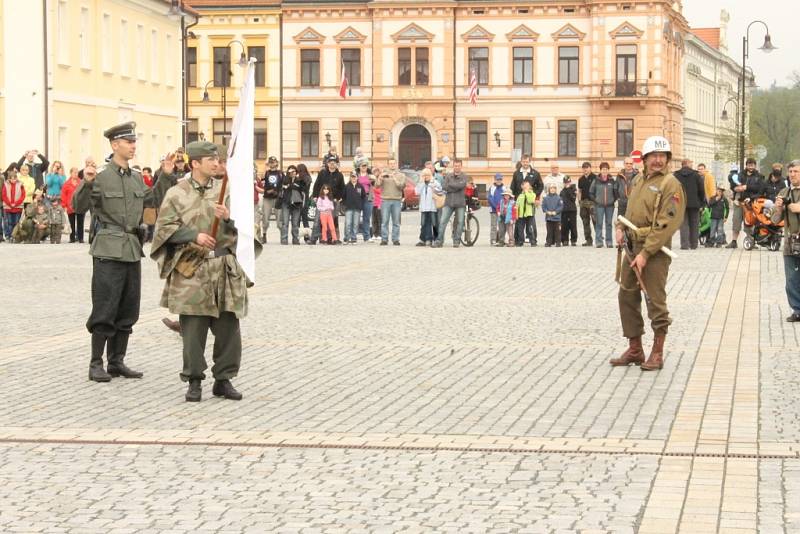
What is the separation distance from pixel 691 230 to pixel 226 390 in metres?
21.9

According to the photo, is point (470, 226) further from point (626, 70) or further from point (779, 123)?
point (779, 123)

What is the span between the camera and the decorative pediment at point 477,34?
80000 millimetres

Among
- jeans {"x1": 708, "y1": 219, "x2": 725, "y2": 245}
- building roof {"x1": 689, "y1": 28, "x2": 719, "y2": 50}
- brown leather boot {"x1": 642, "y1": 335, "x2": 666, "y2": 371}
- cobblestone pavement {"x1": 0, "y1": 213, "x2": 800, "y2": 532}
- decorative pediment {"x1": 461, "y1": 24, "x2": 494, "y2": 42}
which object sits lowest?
cobblestone pavement {"x1": 0, "y1": 213, "x2": 800, "y2": 532}

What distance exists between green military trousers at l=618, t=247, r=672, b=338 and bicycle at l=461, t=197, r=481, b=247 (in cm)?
2128

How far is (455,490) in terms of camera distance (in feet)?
25.6

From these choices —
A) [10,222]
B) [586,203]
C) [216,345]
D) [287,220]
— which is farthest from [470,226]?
[216,345]

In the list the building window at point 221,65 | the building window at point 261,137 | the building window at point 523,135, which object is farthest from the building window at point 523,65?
the building window at point 221,65

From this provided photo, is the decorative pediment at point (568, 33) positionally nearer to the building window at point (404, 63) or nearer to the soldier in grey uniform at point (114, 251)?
the building window at point (404, 63)

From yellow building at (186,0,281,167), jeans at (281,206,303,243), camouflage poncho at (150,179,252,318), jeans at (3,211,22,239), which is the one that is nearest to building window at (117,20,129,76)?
jeans at (3,211,22,239)

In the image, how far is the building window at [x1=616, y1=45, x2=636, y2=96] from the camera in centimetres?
7881

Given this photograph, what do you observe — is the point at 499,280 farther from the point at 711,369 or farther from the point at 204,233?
the point at 204,233

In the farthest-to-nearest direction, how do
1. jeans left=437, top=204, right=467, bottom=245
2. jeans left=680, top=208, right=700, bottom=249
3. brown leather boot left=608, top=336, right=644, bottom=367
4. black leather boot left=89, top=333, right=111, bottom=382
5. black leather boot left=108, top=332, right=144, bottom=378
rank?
jeans left=437, top=204, right=467, bottom=245, jeans left=680, top=208, right=700, bottom=249, brown leather boot left=608, top=336, right=644, bottom=367, black leather boot left=108, top=332, right=144, bottom=378, black leather boot left=89, top=333, right=111, bottom=382

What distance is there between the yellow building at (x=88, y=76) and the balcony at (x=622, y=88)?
2541 cm

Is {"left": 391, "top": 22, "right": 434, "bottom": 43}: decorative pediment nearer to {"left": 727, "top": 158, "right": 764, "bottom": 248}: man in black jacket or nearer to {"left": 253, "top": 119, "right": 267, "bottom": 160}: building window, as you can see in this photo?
{"left": 253, "top": 119, "right": 267, "bottom": 160}: building window
